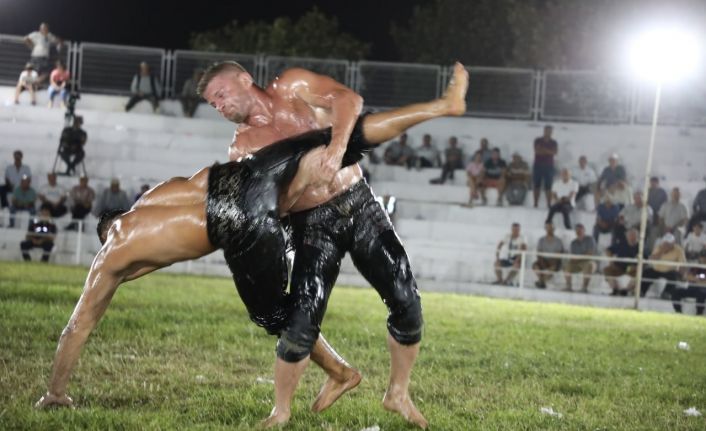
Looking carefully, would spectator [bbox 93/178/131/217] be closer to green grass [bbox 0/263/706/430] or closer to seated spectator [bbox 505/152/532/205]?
green grass [bbox 0/263/706/430]

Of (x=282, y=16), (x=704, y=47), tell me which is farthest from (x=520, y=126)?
(x=282, y=16)

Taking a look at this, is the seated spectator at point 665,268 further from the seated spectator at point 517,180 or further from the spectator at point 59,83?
the spectator at point 59,83

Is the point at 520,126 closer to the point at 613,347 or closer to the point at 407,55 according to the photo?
the point at 613,347

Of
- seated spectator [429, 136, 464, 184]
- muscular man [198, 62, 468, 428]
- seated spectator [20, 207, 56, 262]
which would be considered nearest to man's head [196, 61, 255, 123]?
muscular man [198, 62, 468, 428]

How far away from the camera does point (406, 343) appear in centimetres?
514

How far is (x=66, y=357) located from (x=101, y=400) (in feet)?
1.49

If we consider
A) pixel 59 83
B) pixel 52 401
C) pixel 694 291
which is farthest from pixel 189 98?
pixel 52 401

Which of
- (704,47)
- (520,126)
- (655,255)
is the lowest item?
(655,255)

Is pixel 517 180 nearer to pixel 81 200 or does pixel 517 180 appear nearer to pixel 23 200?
pixel 81 200

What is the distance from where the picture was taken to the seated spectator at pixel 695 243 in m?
17.1

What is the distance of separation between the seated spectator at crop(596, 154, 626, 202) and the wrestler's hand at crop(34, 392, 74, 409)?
49.2 ft

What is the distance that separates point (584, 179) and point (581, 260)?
283 centimetres

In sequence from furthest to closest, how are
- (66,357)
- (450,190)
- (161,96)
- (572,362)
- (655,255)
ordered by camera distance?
(161,96), (450,190), (655,255), (572,362), (66,357)

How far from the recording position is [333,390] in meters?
5.20
